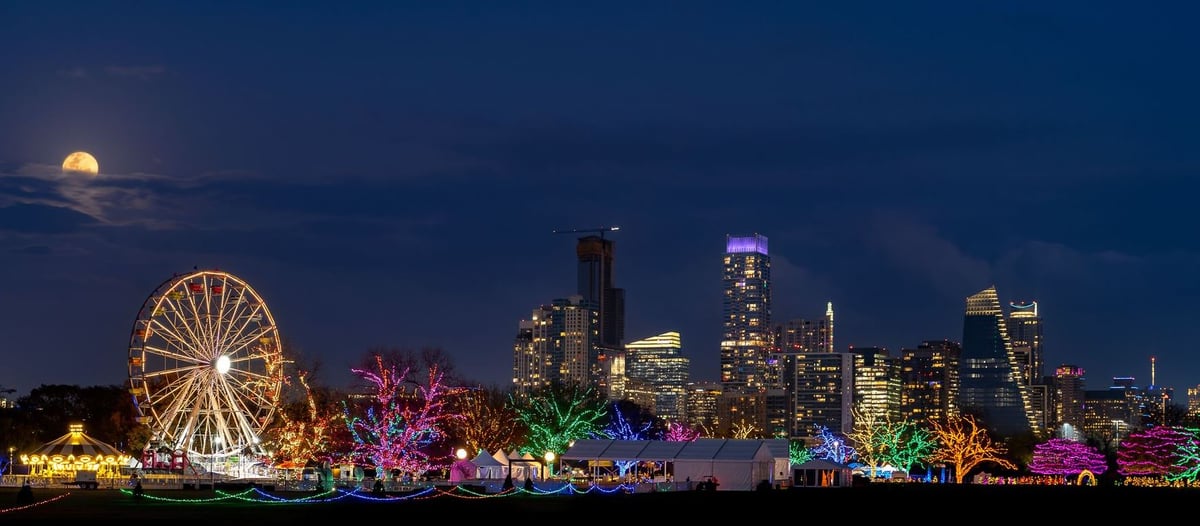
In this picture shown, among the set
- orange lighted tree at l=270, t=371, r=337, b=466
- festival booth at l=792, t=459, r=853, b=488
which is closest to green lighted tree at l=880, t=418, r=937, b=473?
festival booth at l=792, t=459, r=853, b=488

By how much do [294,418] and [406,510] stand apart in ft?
160

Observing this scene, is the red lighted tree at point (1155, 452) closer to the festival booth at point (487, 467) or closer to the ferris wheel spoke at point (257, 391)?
the festival booth at point (487, 467)

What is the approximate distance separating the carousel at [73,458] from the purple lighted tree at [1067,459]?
82.5m

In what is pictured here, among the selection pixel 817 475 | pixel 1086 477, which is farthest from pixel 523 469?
pixel 1086 477

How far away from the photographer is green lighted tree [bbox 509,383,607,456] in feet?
396

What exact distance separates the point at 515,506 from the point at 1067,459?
82520mm

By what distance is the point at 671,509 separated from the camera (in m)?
63.3

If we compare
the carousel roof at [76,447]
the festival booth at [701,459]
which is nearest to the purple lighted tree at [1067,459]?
the festival booth at [701,459]

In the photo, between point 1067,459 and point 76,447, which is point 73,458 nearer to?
point 76,447

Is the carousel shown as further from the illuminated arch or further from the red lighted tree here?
the illuminated arch

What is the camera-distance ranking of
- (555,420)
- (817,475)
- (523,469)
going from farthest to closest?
1. (555,420)
2. (817,475)
3. (523,469)

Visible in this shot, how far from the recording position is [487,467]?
3580 inches

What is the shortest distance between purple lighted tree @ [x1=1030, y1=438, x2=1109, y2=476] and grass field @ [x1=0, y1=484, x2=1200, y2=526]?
146 feet

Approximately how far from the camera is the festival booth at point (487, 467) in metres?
90.6
